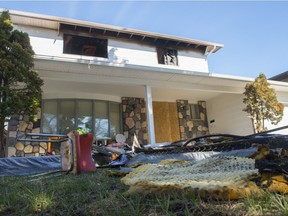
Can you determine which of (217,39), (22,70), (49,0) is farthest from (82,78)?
(217,39)

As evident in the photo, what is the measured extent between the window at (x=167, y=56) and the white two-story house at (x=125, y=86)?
1.8 inches

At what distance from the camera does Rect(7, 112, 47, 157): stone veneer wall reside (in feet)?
26.6

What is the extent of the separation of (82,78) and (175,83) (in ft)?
10.9

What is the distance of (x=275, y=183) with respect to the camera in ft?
3.93

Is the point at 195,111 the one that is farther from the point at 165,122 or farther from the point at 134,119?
the point at 134,119

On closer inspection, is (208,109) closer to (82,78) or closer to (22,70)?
(82,78)

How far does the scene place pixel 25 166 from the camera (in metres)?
4.50

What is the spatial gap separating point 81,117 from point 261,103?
6862 mm

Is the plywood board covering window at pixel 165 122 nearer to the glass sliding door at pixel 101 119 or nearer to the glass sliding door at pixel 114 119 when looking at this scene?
the glass sliding door at pixel 114 119

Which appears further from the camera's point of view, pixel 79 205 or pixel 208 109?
pixel 208 109

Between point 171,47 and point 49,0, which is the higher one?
point 49,0

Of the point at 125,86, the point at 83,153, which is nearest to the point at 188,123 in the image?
the point at 125,86

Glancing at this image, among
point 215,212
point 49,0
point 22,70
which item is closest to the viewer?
point 215,212

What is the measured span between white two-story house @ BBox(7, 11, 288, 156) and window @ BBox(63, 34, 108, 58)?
39 millimetres
